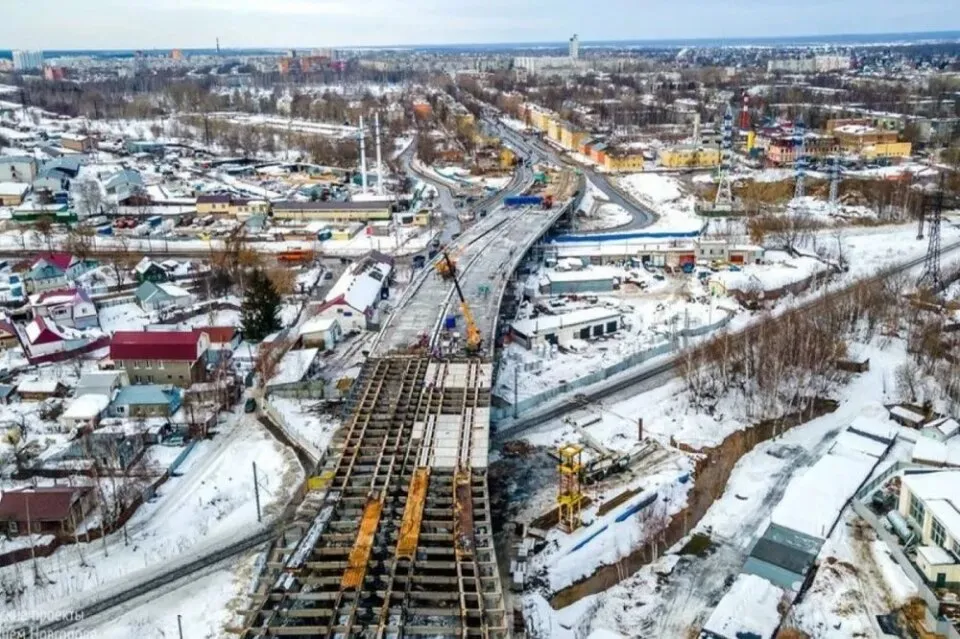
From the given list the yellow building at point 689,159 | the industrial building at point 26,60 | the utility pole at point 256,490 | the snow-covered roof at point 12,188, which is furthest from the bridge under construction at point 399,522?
the industrial building at point 26,60

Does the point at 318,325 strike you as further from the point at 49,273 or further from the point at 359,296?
the point at 49,273

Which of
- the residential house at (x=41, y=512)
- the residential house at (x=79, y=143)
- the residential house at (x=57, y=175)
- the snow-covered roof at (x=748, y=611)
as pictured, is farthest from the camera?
the residential house at (x=79, y=143)

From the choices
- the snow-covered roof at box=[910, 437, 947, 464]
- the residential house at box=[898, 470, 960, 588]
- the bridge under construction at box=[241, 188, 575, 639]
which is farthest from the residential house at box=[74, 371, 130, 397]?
the snow-covered roof at box=[910, 437, 947, 464]

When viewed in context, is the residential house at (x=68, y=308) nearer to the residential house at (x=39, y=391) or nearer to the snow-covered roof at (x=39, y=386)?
the snow-covered roof at (x=39, y=386)

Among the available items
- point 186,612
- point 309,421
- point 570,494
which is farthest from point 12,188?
point 570,494

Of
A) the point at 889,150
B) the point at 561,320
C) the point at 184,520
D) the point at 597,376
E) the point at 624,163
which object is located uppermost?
the point at 889,150

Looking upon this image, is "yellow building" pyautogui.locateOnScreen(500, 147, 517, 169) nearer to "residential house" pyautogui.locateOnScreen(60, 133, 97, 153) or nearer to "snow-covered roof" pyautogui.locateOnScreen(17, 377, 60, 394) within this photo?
"residential house" pyautogui.locateOnScreen(60, 133, 97, 153)

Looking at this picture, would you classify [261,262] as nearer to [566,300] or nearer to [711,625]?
[566,300]
